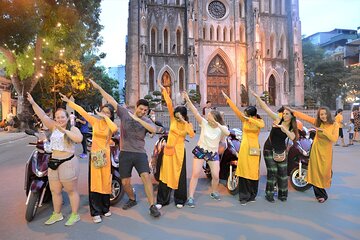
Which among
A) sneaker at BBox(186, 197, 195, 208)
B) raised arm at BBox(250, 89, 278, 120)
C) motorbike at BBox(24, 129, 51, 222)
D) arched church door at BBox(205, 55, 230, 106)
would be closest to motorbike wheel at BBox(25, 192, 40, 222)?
motorbike at BBox(24, 129, 51, 222)

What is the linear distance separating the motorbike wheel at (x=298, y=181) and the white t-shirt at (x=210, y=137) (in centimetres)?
182

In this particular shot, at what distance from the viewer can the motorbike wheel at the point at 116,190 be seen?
5410 mm

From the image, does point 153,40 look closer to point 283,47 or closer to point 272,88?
point 272,88

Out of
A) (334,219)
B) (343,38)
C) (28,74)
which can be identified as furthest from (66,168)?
(343,38)

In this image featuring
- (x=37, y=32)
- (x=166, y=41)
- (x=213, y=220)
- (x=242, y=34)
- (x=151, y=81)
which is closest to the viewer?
(x=213, y=220)

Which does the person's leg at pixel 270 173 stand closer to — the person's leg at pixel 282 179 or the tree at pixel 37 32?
the person's leg at pixel 282 179

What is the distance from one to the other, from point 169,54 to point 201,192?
90.1 feet

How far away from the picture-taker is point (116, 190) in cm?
546

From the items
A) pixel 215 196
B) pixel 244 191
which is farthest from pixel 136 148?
pixel 244 191

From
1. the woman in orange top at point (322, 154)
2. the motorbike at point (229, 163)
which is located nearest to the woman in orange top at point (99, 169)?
the motorbike at point (229, 163)

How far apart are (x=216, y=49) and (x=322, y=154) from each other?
1168 inches

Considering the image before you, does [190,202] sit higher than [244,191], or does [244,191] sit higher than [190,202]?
[244,191]

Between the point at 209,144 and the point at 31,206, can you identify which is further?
the point at 209,144

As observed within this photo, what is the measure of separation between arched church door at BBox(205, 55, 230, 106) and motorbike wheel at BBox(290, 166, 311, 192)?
28138mm
